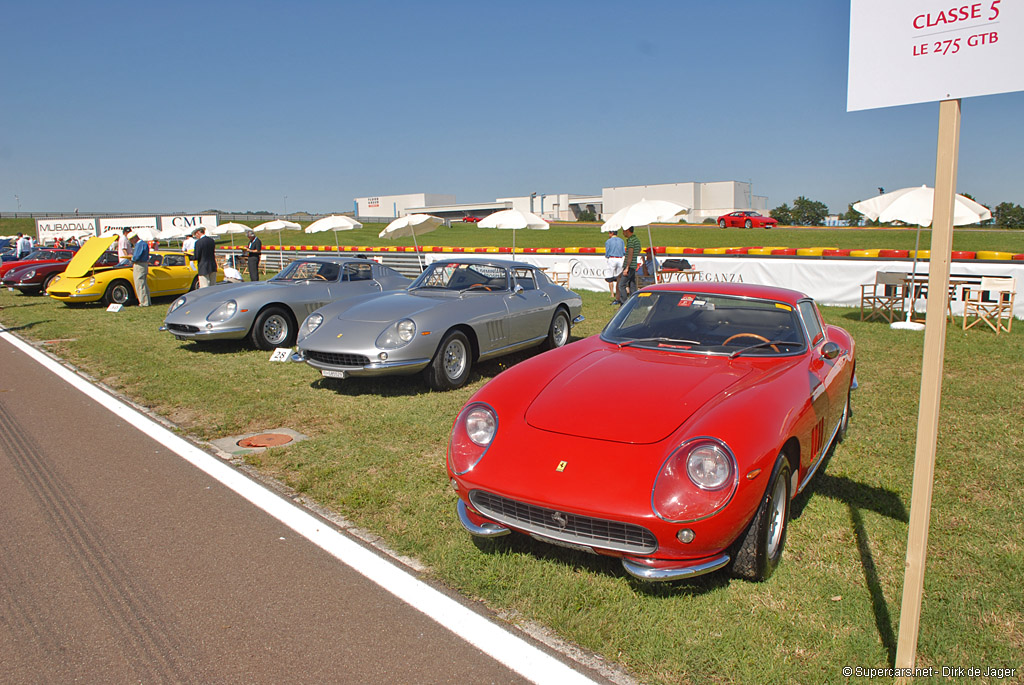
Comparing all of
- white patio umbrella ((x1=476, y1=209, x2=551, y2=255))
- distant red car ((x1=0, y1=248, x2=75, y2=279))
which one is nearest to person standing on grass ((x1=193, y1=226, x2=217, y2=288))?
white patio umbrella ((x1=476, y1=209, x2=551, y2=255))

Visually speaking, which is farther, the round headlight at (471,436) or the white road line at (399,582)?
the round headlight at (471,436)

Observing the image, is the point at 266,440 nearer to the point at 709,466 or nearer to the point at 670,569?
the point at 670,569

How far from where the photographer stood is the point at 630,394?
11.4 ft

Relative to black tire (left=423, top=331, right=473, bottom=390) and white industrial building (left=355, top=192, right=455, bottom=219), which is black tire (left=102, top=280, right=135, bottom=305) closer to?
black tire (left=423, top=331, right=473, bottom=390)

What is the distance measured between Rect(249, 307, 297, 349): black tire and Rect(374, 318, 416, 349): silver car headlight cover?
133 inches

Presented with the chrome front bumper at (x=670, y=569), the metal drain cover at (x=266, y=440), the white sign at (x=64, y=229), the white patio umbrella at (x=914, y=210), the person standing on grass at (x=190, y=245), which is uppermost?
the white sign at (x=64, y=229)

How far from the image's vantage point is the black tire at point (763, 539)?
304 centimetres

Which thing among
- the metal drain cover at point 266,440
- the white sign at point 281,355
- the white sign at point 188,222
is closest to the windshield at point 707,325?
the metal drain cover at point 266,440

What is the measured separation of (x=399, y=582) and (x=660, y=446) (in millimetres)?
1445

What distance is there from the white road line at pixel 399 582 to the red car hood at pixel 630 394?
0.98 metres

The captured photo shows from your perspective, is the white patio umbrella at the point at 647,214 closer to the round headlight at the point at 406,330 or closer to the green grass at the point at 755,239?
the round headlight at the point at 406,330

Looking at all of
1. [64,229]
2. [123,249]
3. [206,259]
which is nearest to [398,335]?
[206,259]

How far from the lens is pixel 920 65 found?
236cm

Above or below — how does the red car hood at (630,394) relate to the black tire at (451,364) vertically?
above
